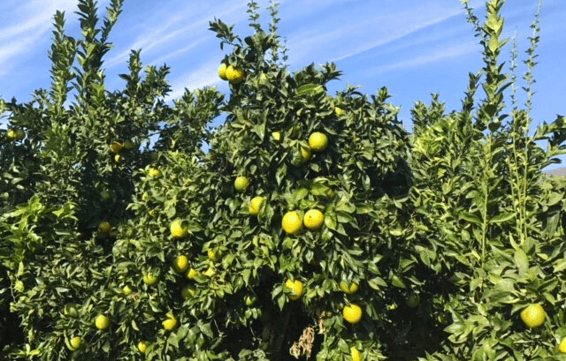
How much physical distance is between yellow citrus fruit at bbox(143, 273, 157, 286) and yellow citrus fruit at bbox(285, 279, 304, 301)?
107 cm

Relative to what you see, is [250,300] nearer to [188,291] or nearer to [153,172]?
[188,291]

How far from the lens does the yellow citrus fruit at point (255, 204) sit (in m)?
3.39

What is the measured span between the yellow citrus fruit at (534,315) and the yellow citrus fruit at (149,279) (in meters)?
2.34

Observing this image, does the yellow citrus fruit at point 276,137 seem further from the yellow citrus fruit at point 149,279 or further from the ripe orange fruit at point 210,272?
the yellow citrus fruit at point 149,279

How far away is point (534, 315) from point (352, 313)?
99 centimetres

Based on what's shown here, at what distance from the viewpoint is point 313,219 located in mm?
3123

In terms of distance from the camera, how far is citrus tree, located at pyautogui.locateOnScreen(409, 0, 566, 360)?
2.65 meters

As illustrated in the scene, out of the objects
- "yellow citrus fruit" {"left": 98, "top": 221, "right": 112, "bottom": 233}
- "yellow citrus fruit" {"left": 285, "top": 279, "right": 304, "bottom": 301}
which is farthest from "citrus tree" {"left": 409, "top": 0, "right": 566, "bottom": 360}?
"yellow citrus fruit" {"left": 98, "top": 221, "right": 112, "bottom": 233}

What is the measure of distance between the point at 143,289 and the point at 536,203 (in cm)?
262

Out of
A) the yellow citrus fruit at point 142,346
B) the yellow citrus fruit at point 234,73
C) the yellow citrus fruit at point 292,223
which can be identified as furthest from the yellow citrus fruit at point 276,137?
the yellow citrus fruit at point 142,346

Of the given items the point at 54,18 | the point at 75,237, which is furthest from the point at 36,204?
the point at 54,18

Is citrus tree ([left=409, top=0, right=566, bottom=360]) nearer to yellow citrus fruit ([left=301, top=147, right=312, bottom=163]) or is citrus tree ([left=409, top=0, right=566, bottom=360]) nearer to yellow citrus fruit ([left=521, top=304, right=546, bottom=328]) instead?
yellow citrus fruit ([left=521, top=304, right=546, bottom=328])

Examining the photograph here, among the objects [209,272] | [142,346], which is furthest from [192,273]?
[142,346]

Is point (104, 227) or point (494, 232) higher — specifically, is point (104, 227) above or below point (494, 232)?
above
